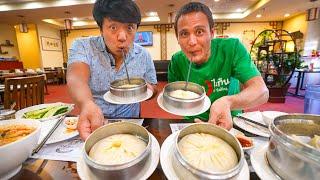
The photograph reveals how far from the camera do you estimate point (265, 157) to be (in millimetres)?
575

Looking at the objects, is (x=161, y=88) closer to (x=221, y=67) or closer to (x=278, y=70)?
(x=278, y=70)

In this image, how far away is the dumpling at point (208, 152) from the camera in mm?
544

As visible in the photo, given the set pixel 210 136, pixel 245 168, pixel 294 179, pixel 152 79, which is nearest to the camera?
pixel 294 179

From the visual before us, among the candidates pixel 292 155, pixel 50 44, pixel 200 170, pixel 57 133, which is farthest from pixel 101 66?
pixel 50 44

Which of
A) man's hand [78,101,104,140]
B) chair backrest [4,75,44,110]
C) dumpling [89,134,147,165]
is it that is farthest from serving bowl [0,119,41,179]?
chair backrest [4,75,44,110]

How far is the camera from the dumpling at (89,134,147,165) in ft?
1.94

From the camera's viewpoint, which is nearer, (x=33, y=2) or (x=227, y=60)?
(x=227, y=60)

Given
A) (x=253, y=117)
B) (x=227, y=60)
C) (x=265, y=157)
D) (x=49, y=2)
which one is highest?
(x=49, y=2)

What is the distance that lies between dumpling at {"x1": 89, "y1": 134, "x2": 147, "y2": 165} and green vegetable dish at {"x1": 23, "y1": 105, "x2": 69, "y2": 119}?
88 centimetres

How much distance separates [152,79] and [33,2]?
8090 millimetres

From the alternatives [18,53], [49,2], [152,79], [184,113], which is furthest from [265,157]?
[18,53]

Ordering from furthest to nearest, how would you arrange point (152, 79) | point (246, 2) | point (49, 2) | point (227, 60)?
point (246, 2), point (49, 2), point (152, 79), point (227, 60)

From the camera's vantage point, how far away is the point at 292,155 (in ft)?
1.48

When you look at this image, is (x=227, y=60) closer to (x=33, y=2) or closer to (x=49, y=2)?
(x=49, y=2)
